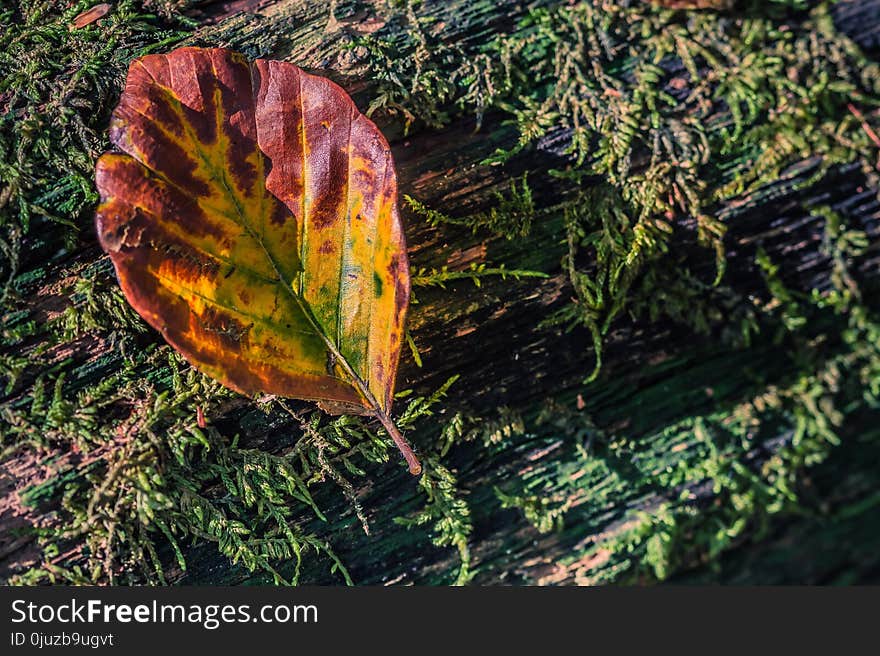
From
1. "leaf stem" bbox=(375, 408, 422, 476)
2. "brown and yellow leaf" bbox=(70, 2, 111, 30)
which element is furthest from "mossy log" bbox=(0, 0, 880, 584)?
"brown and yellow leaf" bbox=(70, 2, 111, 30)

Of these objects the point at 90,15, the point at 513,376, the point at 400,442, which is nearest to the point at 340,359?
the point at 400,442

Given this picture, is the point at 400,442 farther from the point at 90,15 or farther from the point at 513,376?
the point at 90,15

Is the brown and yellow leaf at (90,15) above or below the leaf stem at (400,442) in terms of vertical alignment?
above

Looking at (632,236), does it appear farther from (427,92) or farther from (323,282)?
(323,282)

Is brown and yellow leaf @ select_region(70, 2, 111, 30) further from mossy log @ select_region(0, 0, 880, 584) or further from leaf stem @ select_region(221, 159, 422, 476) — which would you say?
leaf stem @ select_region(221, 159, 422, 476)

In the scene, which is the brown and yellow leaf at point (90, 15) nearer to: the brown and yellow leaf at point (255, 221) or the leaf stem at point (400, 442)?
the brown and yellow leaf at point (255, 221)

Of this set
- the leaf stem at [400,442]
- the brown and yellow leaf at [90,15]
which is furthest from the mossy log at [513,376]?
the brown and yellow leaf at [90,15]
